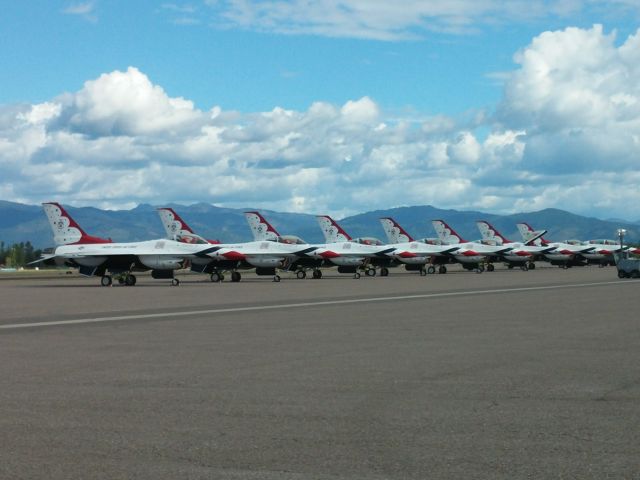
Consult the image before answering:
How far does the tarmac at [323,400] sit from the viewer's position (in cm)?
663

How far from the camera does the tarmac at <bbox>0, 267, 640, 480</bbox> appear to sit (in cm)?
663

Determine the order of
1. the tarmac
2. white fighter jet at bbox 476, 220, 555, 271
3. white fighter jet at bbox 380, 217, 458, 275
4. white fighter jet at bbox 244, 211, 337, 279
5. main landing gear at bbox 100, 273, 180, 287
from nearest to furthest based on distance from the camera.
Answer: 1. the tarmac
2. main landing gear at bbox 100, 273, 180, 287
3. white fighter jet at bbox 244, 211, 337, 279
4. white fighter jet at bbox 380, 217, 458, 275
5. white fighter jet at bbox 476, 220, 555, 271

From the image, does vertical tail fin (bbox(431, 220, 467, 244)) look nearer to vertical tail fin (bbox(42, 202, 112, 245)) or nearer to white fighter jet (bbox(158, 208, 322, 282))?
white fighter jet (bbox(158, 208, 322, 282))

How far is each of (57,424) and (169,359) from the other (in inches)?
197

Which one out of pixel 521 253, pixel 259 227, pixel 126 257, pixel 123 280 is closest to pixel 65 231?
pixel 123 280

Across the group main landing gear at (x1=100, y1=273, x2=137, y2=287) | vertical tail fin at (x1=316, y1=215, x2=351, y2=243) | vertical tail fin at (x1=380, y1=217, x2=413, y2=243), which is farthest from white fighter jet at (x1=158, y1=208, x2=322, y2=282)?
vertical tail fin at (x1=380, y1=217, x2=413, y2=243)

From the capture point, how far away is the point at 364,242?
197 ft

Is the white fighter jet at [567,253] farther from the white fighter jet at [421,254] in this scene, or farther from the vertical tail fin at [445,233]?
the white fighter jet at [421,254]

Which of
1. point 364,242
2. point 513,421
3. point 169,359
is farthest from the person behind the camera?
point 364,242

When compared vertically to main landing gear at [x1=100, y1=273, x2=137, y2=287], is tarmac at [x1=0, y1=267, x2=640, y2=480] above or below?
below

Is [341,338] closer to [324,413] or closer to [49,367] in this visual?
[49,367]

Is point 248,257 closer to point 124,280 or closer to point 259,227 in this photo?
point 259,227

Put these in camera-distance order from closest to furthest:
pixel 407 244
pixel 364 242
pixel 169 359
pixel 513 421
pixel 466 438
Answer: pixel 466 438
pixel 513 421
pixel 169 359
pixel 364 242
pixel 407 244

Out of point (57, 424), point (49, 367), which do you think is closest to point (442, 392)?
point (57, 424)
